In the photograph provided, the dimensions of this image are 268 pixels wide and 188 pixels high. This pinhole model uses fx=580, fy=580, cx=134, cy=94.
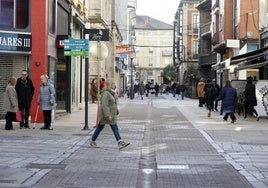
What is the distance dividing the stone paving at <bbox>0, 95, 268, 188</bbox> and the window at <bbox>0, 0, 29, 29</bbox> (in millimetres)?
4011

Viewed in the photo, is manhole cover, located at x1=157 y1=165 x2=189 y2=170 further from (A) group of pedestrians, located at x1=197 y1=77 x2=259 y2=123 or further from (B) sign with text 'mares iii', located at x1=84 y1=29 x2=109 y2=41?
(A) group of pedestrians, located at x1=197 y1=77 x2=259 y2=123

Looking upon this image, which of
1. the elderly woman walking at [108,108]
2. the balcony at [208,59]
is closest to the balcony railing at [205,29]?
the balcony at [208,59]

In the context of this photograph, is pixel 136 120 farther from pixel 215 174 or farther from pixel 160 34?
pixel 160 34

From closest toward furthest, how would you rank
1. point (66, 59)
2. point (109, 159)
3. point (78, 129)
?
1. point (109, 159)
2. point (78, 129)
3. point (66, 59)

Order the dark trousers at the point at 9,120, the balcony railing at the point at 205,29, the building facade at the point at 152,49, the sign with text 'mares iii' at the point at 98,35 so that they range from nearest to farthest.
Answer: the dark trousers at the point at 9,120 < the sign with text 'mares iii' at the point at 98,35 < the balcony railing at the point at 205,29 < the building facade at the point at 152,49

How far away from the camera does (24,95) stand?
715 inches

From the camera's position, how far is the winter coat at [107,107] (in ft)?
44.0

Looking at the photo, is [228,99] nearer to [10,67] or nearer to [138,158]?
[10,67]

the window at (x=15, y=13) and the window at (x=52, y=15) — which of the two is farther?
the window at (x=52, y=15)

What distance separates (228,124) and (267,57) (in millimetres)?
4494

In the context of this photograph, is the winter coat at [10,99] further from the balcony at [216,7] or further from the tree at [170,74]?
the tree at [170,74]

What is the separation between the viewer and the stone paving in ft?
30.9

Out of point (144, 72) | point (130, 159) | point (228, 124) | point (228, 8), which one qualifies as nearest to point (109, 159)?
point (130, 159)

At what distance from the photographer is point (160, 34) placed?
142 meters
